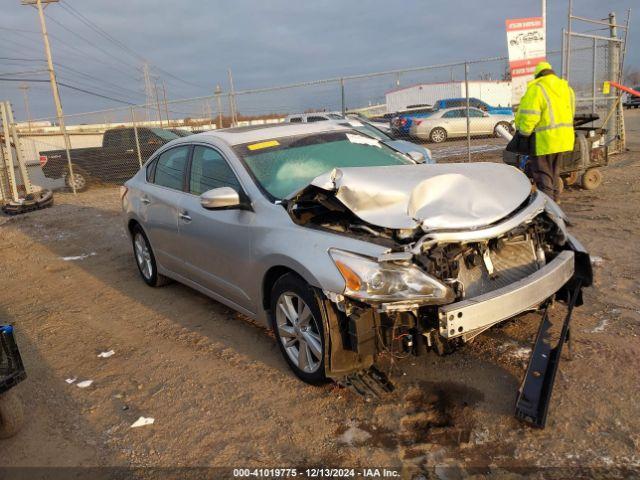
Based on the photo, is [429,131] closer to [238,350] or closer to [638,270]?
[638,270]

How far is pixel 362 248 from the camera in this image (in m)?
3.12

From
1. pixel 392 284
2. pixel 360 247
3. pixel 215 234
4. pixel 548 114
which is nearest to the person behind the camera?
pixel 392 284

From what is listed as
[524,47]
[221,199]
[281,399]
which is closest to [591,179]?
[524,47]

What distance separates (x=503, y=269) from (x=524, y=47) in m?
8.14

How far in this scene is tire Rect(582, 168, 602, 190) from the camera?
9.24 meters

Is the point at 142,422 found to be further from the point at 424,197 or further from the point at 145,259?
the point at 145,259

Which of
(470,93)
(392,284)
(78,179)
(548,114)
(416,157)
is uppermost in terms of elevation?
(470,93)

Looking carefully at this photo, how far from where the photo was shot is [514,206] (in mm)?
3551

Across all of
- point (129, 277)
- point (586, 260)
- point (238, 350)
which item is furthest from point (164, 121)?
point (586, 260)

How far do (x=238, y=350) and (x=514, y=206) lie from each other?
234 centimetres

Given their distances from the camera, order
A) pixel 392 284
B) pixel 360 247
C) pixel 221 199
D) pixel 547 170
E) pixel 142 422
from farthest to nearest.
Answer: pixel 547 170 < pixel 221 199 < pixel 142 422 < pixel 360 247 < pixel 392 284

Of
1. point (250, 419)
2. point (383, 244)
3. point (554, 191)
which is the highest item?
point (383, 244)

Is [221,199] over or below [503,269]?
over

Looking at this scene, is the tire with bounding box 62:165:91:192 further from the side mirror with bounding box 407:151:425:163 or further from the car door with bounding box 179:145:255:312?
the side mirror with bounding box 407:151:425:163
